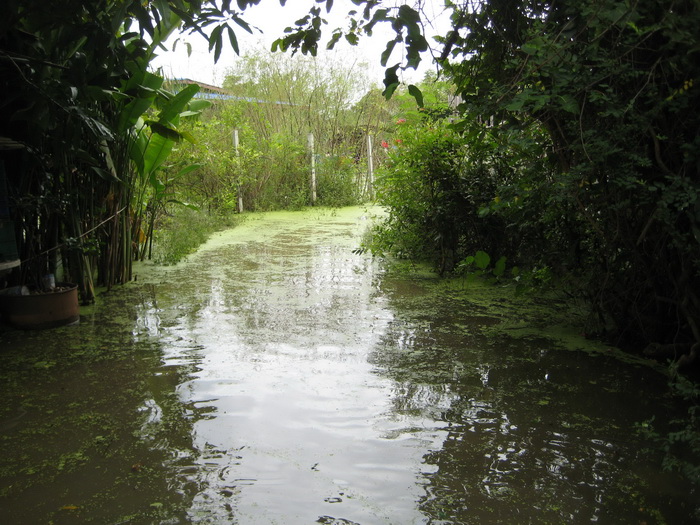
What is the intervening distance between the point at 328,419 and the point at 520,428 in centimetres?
92

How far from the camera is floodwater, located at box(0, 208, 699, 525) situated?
2158 millimetres

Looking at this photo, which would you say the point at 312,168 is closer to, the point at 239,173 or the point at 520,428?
the point at 239,173

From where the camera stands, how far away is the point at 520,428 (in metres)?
2.74

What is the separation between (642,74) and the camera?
110 inches

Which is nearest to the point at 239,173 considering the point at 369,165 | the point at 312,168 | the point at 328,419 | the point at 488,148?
the point at 312,168

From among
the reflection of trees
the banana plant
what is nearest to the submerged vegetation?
the banana plant

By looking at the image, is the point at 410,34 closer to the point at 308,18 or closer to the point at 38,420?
the point at 308,18

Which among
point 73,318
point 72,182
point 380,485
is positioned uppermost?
point 72,182

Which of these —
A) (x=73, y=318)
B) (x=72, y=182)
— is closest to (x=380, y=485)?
(x=73, y=318)

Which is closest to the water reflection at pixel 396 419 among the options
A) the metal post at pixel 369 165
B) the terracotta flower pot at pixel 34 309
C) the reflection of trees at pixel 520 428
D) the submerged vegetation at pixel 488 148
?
the reflection of trees at pixel 520 428

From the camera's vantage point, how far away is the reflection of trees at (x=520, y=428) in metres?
2.15

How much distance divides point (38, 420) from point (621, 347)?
344cm

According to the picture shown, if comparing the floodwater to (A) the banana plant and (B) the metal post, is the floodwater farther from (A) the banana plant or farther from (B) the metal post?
(B) the metal post

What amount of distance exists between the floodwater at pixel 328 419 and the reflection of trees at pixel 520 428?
1cm
